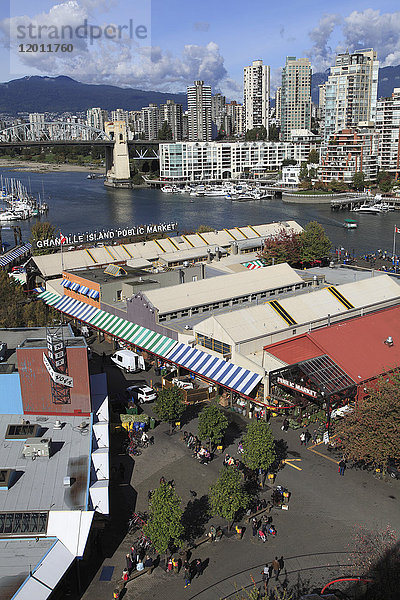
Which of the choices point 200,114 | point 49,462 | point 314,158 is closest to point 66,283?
point 49,462

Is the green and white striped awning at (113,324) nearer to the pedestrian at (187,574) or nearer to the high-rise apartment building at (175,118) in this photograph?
the pedestrian at (187,574)

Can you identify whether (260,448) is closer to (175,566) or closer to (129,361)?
(175,566)

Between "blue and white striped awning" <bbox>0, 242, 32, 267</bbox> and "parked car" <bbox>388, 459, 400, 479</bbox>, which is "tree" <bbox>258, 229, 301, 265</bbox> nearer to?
"blue and white striped awning" <bbox>0, 242, 32, 267</bbox>

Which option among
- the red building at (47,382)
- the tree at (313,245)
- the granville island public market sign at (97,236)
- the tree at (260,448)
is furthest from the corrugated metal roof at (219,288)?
the granville island public market sign at (97,236)

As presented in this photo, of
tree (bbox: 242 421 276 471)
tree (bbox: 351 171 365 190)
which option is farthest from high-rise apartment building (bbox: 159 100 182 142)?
tree (bbox: 242 421 276 471)

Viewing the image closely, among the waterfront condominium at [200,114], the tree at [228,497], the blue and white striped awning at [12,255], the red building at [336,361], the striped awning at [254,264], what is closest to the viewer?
the tree at [228,497]
